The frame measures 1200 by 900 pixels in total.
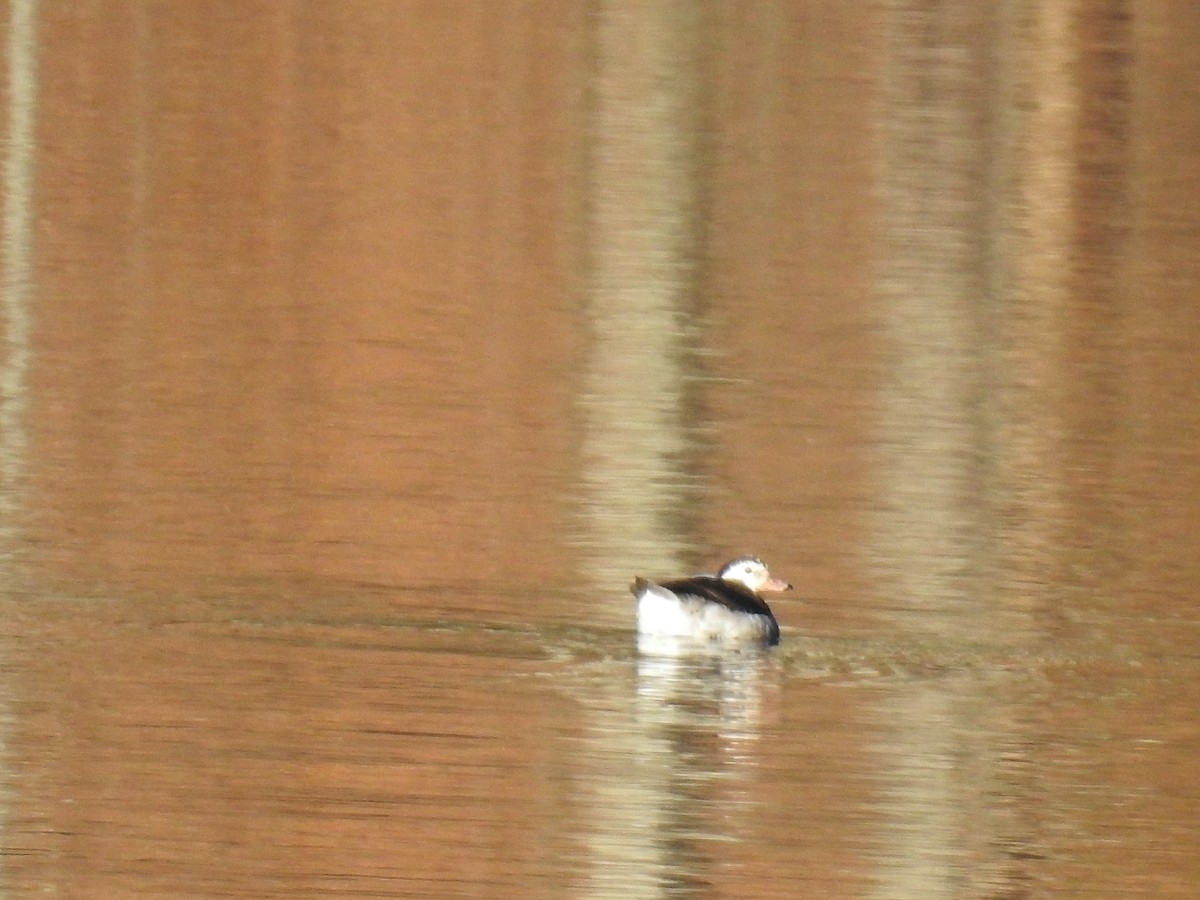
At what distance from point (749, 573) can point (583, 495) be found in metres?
2.99

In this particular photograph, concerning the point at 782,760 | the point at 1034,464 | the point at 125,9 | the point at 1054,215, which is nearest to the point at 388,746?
the point at 782,760

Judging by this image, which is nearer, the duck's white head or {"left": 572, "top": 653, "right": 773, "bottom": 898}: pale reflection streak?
{"left": 572, "top": 653, "right": 773, "bottom": 898}: pale reflection streak

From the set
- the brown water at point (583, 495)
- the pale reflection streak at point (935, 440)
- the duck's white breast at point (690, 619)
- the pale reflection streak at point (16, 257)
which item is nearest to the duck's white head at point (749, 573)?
the brown water at point (583, 495)

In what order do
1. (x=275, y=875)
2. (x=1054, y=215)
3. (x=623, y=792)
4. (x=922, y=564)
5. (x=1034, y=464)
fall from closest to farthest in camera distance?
(x=275, y=875)
(x=623, y=792)
(x=922, y=564)
(x=1034, y=464)
(x=1054, y=215)

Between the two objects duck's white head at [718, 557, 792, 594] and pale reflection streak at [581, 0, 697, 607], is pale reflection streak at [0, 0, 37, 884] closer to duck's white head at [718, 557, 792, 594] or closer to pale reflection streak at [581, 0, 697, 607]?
pale reflection streak at [581, 0, 697, 607]

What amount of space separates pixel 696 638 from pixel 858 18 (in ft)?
117

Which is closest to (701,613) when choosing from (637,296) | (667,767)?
(667,767)

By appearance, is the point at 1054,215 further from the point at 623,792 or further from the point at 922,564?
Result: the point at 623,792

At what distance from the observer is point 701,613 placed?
512 inches

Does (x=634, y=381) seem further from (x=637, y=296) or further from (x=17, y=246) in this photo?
(x=17, y=246)

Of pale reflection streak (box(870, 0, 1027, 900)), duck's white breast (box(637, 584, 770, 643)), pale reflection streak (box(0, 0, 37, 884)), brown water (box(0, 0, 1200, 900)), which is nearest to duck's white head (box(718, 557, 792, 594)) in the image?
brown water (box(0, 0, 1200, 900))

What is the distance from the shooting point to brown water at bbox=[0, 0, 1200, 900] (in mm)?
10562

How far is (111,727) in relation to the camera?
37.5 ft

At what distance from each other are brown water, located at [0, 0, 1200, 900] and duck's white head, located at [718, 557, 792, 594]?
29 centimetres
